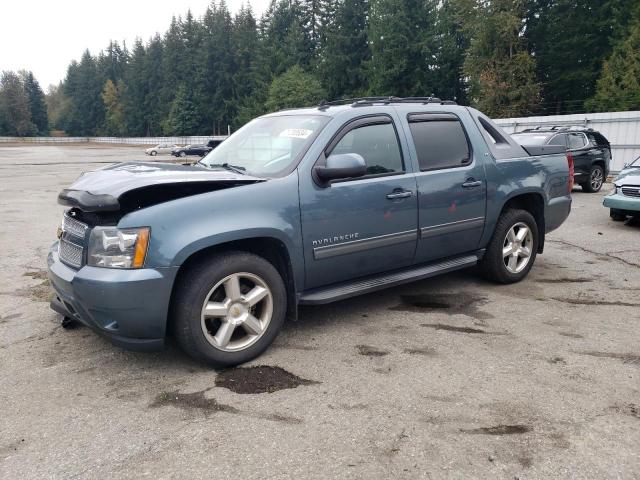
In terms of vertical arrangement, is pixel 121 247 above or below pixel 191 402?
above

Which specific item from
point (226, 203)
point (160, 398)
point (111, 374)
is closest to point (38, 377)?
point (111, 374)

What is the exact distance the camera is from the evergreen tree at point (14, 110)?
11356 centimetres

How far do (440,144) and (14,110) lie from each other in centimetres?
13124

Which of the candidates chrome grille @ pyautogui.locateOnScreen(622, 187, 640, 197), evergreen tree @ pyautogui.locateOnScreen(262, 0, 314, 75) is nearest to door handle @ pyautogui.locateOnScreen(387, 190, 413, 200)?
chrome grille @ pyautogui.locateOnScreen(622, 187, 640, 197)

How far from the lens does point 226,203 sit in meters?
3.52

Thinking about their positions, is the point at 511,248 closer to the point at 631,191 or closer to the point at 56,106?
the point at 631,191

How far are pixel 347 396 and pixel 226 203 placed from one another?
1467mm

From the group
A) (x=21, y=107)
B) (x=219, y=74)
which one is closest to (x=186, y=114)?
(x=219, y=74)

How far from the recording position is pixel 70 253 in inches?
143

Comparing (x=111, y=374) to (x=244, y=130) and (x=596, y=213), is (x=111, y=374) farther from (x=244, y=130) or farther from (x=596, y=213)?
(x=596, y=213)

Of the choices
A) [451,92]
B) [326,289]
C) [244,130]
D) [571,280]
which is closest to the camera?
[326,289]

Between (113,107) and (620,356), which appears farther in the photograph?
(113,107)

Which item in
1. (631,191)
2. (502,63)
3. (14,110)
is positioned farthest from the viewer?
(14,110)

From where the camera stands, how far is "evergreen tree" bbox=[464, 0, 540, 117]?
39.3 metres
